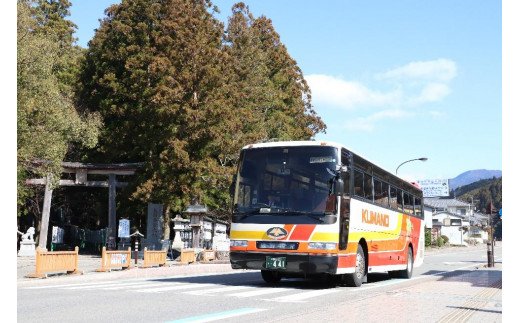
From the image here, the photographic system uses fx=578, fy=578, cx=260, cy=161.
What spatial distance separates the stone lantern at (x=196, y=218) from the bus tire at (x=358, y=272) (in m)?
17.4

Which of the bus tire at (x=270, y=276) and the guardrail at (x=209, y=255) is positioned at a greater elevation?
the bus tire at (x=270, y=276)

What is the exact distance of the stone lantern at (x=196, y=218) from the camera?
105 ft

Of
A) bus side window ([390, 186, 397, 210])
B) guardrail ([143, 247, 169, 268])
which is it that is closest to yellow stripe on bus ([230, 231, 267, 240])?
Answer: bus side window ([390, 186, 397, 210])

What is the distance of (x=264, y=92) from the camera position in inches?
1615

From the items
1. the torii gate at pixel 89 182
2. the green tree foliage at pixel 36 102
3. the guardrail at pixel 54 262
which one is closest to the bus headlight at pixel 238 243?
the guardrail at pixel 54 262

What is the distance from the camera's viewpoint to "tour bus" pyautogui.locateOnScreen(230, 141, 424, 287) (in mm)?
13453

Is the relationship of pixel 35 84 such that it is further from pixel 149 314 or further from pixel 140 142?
pixel 149 314

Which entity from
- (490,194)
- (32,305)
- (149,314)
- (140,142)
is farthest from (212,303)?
(490,194)

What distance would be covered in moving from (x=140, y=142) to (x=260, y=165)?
2395 centimetres

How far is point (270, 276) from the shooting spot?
1564cm

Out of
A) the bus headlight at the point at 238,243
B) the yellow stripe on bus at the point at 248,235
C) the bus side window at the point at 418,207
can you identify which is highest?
the bus side window at the point at 418,207

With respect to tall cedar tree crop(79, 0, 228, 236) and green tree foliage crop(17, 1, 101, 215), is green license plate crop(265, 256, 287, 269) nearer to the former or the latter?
green tree foliage crop(17, 1, 101, 215)

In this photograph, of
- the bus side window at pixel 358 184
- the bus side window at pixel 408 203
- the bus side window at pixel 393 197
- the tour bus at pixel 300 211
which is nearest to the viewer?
the tour bus at pixel 300 211

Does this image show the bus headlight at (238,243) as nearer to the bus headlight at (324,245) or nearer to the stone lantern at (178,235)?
the bus headlight at (324,245)
